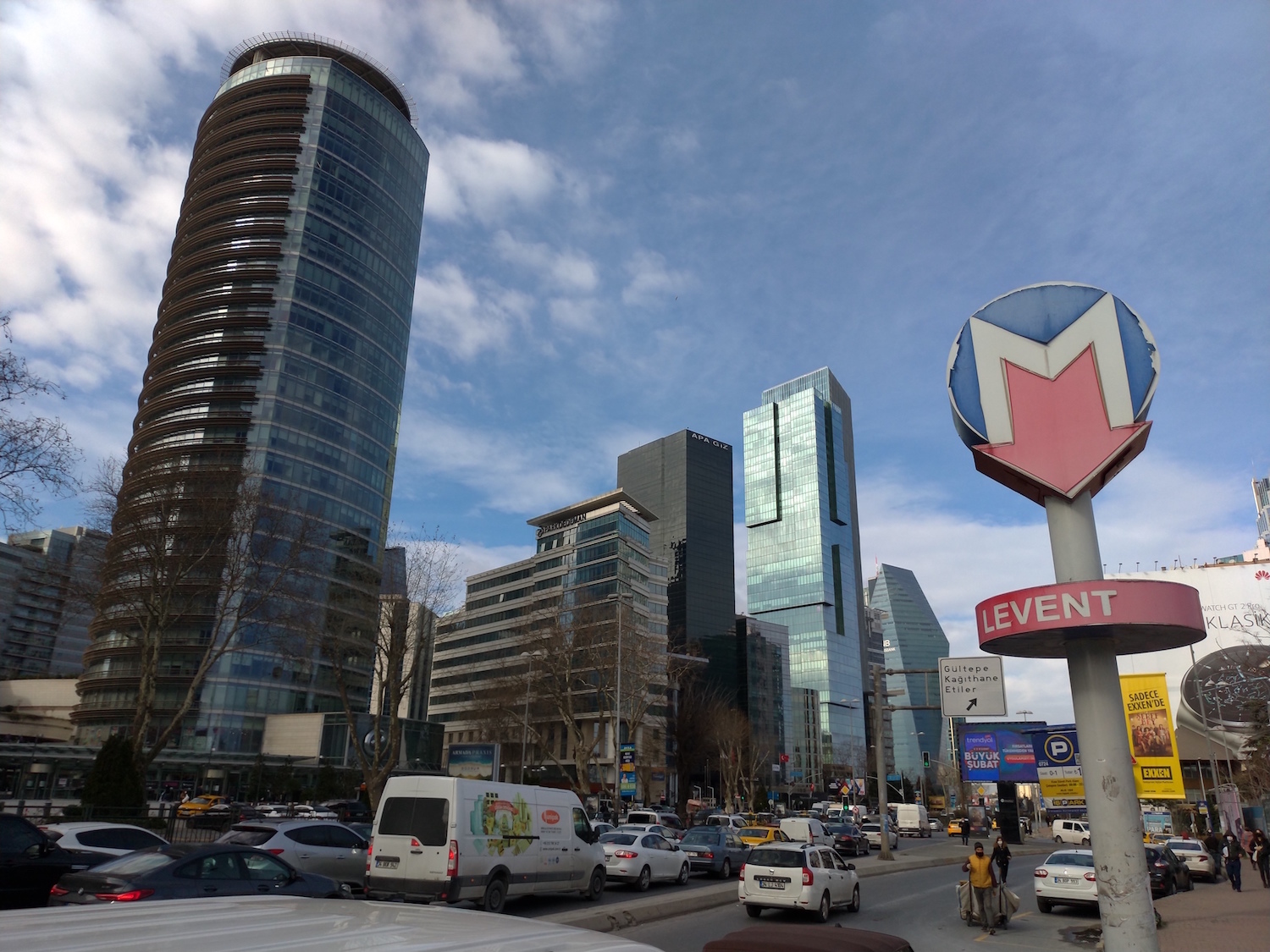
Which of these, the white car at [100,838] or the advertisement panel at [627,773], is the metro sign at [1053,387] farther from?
the advertisement panel at [627,773]

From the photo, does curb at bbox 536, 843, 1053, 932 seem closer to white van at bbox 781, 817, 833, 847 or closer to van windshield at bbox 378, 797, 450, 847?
van windshield at bbox 378, 797, 450, 847

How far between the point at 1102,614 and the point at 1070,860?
46.6 ft

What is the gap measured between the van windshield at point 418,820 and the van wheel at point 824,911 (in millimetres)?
8653

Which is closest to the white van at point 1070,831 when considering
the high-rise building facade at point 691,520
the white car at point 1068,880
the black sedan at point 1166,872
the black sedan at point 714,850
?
the black sedan at point 1166,872

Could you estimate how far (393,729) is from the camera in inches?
1399

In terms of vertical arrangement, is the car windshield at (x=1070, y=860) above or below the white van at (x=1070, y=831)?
above

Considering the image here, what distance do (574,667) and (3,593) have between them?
150 metres

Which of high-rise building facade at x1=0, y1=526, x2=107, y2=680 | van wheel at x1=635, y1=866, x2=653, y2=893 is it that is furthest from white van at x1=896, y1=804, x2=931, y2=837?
high-rise building facade at x1=0, y1=526, x2=107, y2=680

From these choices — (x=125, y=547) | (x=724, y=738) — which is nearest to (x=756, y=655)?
(x=724, y=738)

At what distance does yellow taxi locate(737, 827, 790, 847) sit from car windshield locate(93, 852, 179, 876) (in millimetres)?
23740

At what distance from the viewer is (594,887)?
64.4 ft

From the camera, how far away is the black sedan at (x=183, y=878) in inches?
457

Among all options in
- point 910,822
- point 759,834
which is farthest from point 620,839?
point 910,822

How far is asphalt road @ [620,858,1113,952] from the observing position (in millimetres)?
15788
